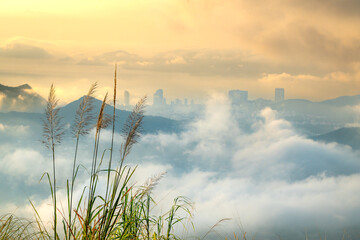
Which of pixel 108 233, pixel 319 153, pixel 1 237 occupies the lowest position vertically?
pixel 319 153

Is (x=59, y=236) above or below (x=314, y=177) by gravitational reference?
above

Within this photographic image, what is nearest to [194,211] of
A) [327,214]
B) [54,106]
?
[54,106]

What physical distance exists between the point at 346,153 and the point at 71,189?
76439mm

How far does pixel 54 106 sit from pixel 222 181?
98.6m

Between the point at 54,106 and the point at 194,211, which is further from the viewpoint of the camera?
the point at 194,211

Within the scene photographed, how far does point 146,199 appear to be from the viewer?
2.57 metres

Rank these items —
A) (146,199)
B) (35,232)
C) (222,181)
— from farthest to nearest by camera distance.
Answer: (222,181), (146,199), (35,232)

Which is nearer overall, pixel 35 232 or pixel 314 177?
pixel 35 232

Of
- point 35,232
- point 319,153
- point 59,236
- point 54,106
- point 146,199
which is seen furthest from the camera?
point 319,153

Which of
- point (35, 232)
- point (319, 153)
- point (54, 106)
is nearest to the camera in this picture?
point (54, 106)

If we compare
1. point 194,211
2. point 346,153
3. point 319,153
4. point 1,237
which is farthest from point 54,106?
point 319,153

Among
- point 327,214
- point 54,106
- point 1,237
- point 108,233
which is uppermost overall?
point 54,106

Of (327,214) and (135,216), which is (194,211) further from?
(327,214)

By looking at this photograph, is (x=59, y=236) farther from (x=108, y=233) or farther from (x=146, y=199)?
(x=146, y=199)
